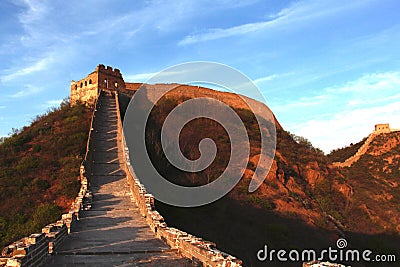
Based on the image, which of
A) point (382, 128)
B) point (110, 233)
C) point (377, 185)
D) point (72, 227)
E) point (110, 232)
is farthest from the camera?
point (382, 128)

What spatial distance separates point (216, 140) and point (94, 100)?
47.4 feet

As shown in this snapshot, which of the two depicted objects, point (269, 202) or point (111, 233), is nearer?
point (111, 233)

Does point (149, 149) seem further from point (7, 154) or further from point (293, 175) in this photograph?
point (293, 175)

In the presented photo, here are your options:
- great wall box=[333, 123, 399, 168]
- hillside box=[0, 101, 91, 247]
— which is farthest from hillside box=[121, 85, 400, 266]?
great wall box=[333, 123, 399, 168]

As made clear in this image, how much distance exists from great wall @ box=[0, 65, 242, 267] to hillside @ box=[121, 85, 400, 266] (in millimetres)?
4115

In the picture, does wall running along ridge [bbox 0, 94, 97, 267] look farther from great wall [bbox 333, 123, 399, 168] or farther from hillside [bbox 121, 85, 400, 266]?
great wall [bbox 333, 123, 399, 168]

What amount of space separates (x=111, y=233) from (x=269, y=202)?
23.3m

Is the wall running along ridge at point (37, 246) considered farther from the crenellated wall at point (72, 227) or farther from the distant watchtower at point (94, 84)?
the distant watchtower at point (94, 84)

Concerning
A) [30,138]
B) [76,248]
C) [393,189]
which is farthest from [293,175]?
[76,248]

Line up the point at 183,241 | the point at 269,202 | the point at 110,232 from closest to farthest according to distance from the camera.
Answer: the point at 183,241 → the point at 110,232 → the point at 269,202

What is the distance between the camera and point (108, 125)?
24.2 metres

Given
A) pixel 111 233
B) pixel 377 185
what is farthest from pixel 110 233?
pixel 377 185

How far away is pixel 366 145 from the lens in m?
61.4

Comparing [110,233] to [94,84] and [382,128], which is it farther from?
[382,128]
